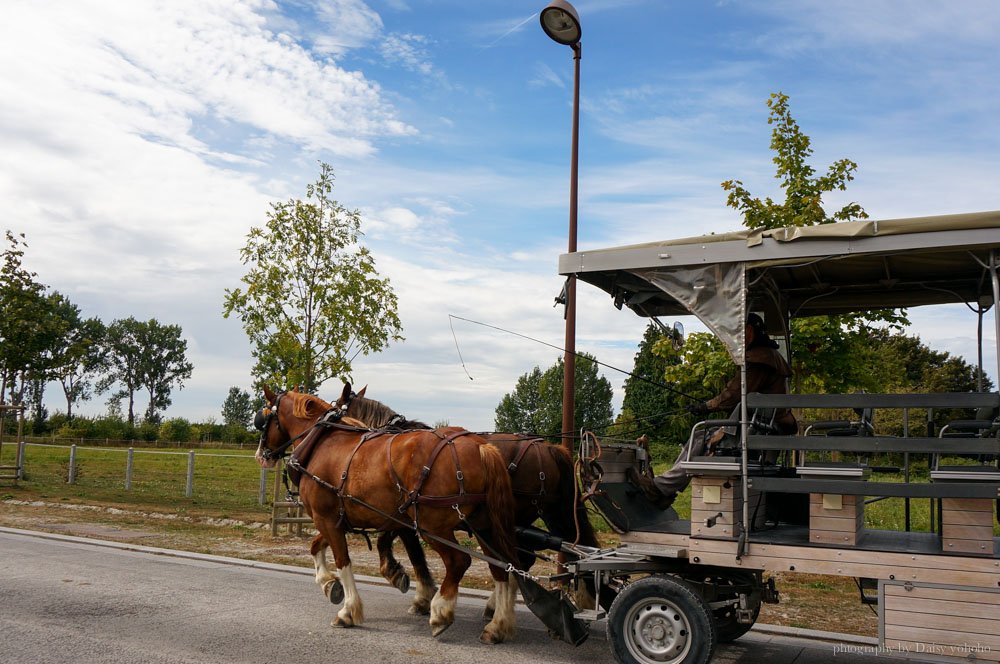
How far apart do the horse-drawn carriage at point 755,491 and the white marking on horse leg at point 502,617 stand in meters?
0.02

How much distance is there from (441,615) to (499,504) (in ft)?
3.57

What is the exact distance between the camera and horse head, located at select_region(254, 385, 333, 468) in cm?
866

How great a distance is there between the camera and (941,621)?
16.7ft

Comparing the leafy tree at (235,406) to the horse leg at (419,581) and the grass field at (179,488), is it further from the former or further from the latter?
the horse leg at (419,581)

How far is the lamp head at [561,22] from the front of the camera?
30.9ft

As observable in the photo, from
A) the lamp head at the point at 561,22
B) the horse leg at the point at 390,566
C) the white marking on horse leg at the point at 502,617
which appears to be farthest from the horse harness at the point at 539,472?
the lamp head at the point at 561,22

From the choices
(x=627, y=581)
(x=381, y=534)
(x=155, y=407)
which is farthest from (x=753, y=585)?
(x=155, y=407)

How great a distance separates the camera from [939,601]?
5.13 m

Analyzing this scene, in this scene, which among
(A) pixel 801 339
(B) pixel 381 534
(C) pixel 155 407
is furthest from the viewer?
(C) pixel 155 407

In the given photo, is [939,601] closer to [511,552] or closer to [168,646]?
[511,552]

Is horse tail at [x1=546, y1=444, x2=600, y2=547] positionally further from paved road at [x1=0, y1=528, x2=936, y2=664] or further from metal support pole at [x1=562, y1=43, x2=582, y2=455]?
paved road at [x1=0, y1=528, x2=936, y2=664]

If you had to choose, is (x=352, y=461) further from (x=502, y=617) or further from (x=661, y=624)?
(x=661, y=624)

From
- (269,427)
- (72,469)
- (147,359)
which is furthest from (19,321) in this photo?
(147,359)

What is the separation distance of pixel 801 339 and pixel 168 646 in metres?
7.90
